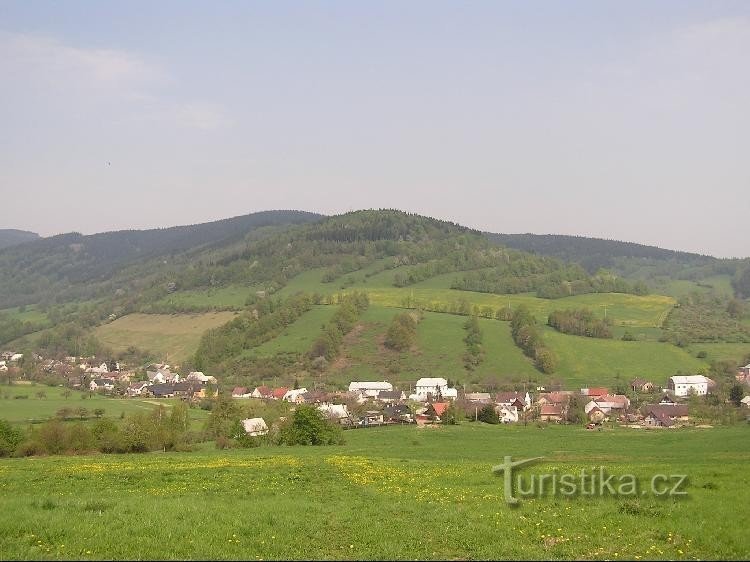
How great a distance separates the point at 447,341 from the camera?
131500mm

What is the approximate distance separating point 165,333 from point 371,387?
84.4 metres

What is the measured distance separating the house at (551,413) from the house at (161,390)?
61.4 meters

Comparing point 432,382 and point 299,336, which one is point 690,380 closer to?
point 432,382

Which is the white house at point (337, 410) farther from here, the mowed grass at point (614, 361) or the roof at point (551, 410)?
the mowed grass at point (614, 361)

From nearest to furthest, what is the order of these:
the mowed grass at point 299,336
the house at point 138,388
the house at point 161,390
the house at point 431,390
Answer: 1. the house at point 431,390
2. the house at point 161,390
3. the house at point 138,388
4. the mowed grass at point 299,336

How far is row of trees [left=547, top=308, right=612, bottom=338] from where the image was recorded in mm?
133875

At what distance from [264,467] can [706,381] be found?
8777 centimetres

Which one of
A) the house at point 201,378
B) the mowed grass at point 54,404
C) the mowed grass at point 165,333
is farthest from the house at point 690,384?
the mowed grass at point 165,333

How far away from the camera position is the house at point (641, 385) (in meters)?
103

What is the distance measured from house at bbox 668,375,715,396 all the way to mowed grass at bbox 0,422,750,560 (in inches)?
3085

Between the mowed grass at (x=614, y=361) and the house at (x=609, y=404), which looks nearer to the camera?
the house at (x=609, y=404)

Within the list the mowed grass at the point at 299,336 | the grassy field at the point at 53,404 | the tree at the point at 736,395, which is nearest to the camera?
the grassy field at the point at 53,404

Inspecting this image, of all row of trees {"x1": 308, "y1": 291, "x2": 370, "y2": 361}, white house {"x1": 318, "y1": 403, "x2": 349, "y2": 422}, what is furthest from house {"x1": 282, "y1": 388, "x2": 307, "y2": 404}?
row of trees {"x1": 308, "y1": 291, "x2": 370, "y2": 361}

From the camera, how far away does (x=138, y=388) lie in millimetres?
123000
